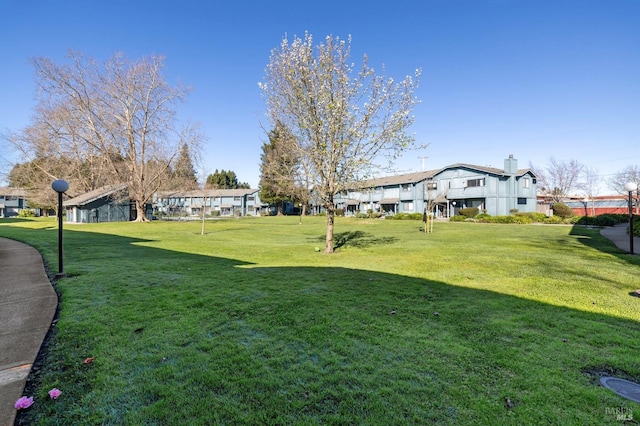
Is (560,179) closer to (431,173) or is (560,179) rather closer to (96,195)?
(431,173)

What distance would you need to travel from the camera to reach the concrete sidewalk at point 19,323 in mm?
2662

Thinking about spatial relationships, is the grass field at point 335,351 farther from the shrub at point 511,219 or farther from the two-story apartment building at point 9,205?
the two-story apartment building at point 9,205

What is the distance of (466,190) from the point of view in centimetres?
4044

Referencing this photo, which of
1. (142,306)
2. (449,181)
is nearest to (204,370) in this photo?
(142,306)

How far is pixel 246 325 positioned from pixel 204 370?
1.21 metres

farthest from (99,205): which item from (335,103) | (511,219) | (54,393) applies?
(511,219)

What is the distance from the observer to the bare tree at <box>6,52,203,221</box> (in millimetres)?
33312

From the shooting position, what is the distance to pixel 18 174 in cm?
3809

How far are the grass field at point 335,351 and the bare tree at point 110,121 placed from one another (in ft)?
109

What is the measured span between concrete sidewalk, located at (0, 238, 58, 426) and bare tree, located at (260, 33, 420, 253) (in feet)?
28.3

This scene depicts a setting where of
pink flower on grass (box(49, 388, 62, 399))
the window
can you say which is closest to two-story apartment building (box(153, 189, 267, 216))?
the window

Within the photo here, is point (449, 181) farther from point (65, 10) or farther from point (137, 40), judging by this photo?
point (65, 10)

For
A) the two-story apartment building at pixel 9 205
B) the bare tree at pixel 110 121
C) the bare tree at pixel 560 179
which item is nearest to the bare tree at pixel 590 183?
the bare tree at pixel 560 179

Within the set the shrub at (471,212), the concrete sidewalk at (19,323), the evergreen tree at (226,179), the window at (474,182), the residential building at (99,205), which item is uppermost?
the evergreen tree at (226,179)
